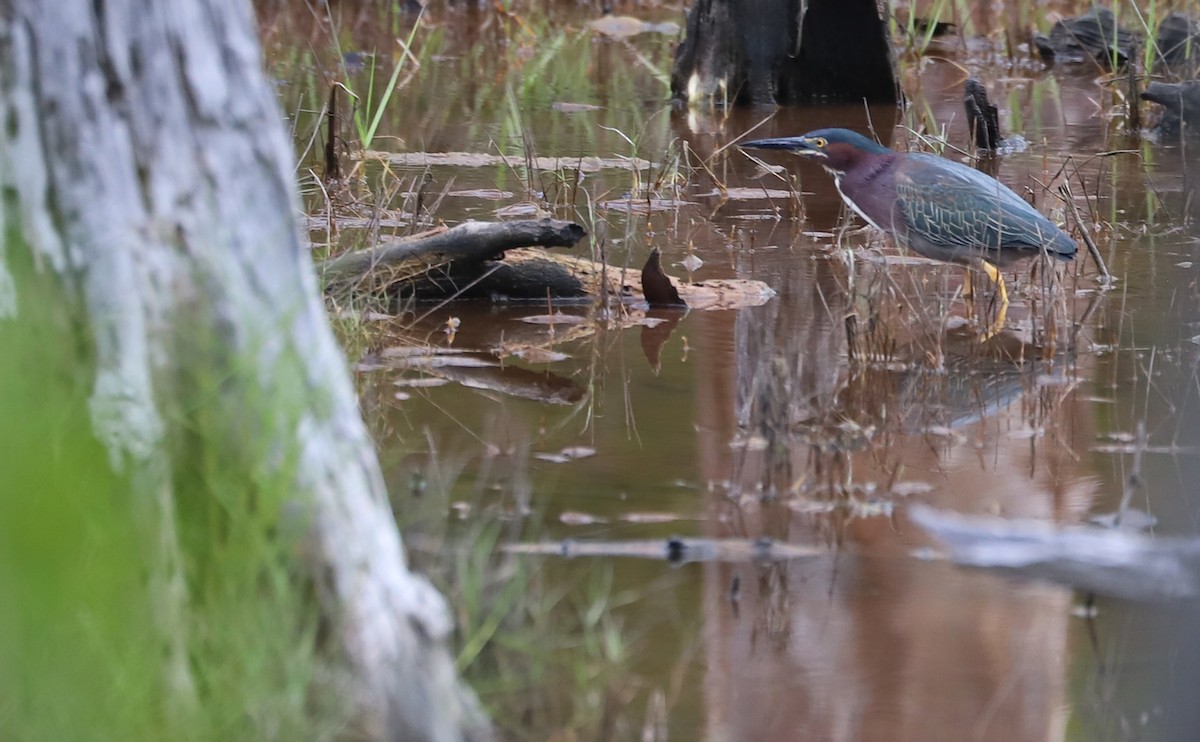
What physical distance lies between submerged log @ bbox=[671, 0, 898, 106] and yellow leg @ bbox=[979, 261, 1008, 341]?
16.3ft

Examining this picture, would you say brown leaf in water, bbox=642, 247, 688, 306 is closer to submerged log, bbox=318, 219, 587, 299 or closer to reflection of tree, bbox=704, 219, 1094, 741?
reflection of tree, bbox=704, 219, 1094, 741

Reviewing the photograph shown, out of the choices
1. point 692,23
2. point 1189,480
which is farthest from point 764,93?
point 1189,480

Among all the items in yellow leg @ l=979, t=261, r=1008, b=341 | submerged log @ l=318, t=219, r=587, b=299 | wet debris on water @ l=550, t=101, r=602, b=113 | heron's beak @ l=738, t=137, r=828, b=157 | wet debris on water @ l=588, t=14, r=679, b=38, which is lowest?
yellow leg @ l=979, t=261, r=1008, b=341

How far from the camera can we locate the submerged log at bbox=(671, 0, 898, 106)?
1016 cm

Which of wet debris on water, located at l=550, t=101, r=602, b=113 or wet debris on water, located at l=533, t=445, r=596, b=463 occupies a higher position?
wet debris on water, located at l=550, t=101, r=602, b=113

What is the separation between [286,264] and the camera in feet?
7.89

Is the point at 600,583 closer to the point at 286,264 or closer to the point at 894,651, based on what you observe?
the point at 894,651

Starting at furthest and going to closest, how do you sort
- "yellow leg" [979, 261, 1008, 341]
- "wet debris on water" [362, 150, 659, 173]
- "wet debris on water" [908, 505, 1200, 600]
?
"wet debris on water" [362, 150, 659, 173]
"yellow leg" [979, 261, 1008, 341]
"wet debris on water" [908, 505, 1200, 600]

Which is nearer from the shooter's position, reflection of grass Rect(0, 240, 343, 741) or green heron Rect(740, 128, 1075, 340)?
reflection of grass Rect(0, 240, 343, 741)

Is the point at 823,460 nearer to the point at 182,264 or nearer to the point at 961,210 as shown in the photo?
the point at 961,210

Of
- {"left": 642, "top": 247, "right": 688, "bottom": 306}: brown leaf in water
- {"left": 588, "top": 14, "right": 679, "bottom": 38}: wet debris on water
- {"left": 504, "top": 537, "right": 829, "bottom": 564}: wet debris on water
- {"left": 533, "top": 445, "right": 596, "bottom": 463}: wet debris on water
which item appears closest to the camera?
{"left": 504, "top": 537, "right": 829, "bottom": 564}: wet debris on water

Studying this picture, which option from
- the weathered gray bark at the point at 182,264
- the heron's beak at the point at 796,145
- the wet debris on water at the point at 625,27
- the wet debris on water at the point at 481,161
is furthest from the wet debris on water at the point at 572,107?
the weathered gray bark at the point at 182,264

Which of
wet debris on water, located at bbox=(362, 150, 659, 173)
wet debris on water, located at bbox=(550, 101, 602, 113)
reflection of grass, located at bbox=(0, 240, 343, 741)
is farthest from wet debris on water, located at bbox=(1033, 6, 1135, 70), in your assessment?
reflection of grass, located at bbox=(0, 240, 343, 741)

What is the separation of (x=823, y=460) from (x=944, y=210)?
1.75 m
